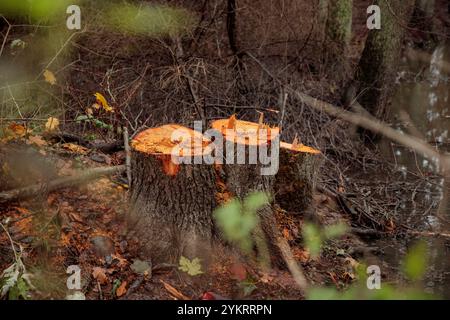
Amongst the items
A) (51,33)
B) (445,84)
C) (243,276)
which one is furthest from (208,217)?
(445,84)

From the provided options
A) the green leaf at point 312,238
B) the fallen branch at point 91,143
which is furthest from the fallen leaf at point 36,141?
the green leaf at point 312,238

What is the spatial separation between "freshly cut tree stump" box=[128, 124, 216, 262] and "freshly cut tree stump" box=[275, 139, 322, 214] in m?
0.93

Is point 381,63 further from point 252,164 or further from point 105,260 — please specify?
point 105,260

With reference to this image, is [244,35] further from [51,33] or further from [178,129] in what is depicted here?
[178,129]

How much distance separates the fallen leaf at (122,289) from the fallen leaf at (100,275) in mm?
115

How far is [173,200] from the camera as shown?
3.64m

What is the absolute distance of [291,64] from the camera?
7930 mm

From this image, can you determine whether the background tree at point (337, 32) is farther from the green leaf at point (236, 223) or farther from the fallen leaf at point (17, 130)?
the fallen leaf at point (17, 130)

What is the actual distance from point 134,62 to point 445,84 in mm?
7042

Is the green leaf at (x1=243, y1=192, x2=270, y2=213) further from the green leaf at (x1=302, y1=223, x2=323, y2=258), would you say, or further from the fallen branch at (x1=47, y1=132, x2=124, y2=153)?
the fallen branch at (x1=47, y1=132, x2=124, y2=153)

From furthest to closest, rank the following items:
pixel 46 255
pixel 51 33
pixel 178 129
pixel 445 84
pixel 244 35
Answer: pixel 445 84 → pixel 244 35 → pixel 51 33 → pixel 178 129 → pixel 46 255

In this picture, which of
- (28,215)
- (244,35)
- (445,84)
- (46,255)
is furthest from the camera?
(445,84)

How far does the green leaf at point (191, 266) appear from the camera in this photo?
3520mm

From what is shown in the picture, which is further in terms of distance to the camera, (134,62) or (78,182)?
(134,62)
